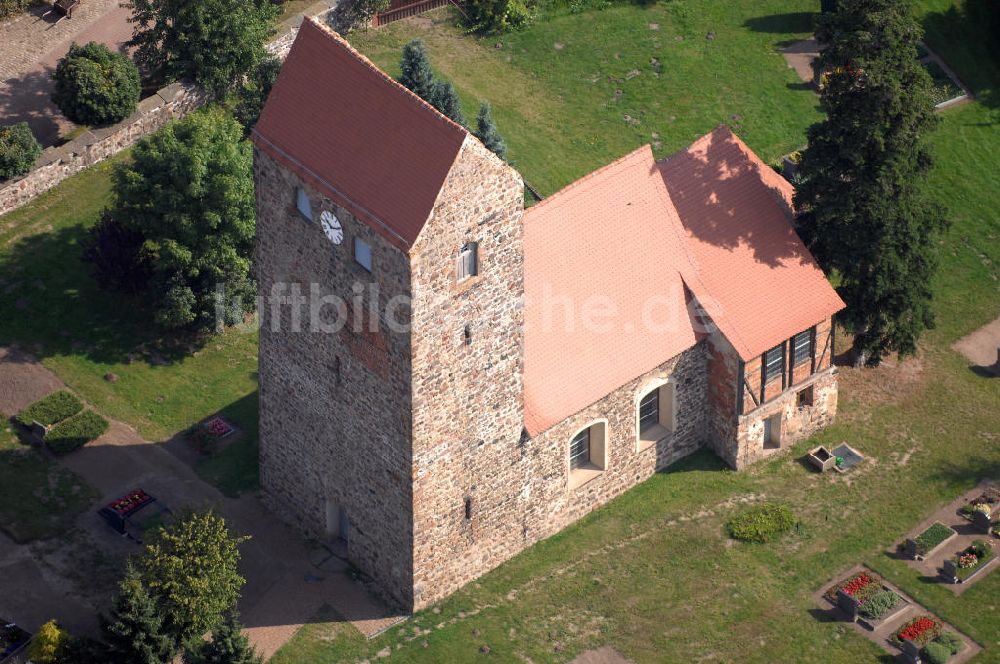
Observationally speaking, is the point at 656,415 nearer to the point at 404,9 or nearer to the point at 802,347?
the point at 802,347

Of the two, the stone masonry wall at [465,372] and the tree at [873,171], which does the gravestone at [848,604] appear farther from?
the tree at [873,171]

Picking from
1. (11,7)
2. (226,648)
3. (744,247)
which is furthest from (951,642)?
(11,7)

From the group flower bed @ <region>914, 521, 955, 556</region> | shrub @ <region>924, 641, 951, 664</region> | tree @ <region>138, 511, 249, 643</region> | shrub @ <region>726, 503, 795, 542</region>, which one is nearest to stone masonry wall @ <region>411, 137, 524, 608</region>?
tree @ <region>138, 511, 249, 643</region>

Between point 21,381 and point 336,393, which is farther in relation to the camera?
point 21,381

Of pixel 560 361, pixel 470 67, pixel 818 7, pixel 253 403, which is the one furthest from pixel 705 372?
pixel 818 7

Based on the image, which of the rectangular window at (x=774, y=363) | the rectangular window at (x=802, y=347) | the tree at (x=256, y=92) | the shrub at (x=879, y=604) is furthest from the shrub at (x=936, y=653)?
the tree at (x=256, y=92)
